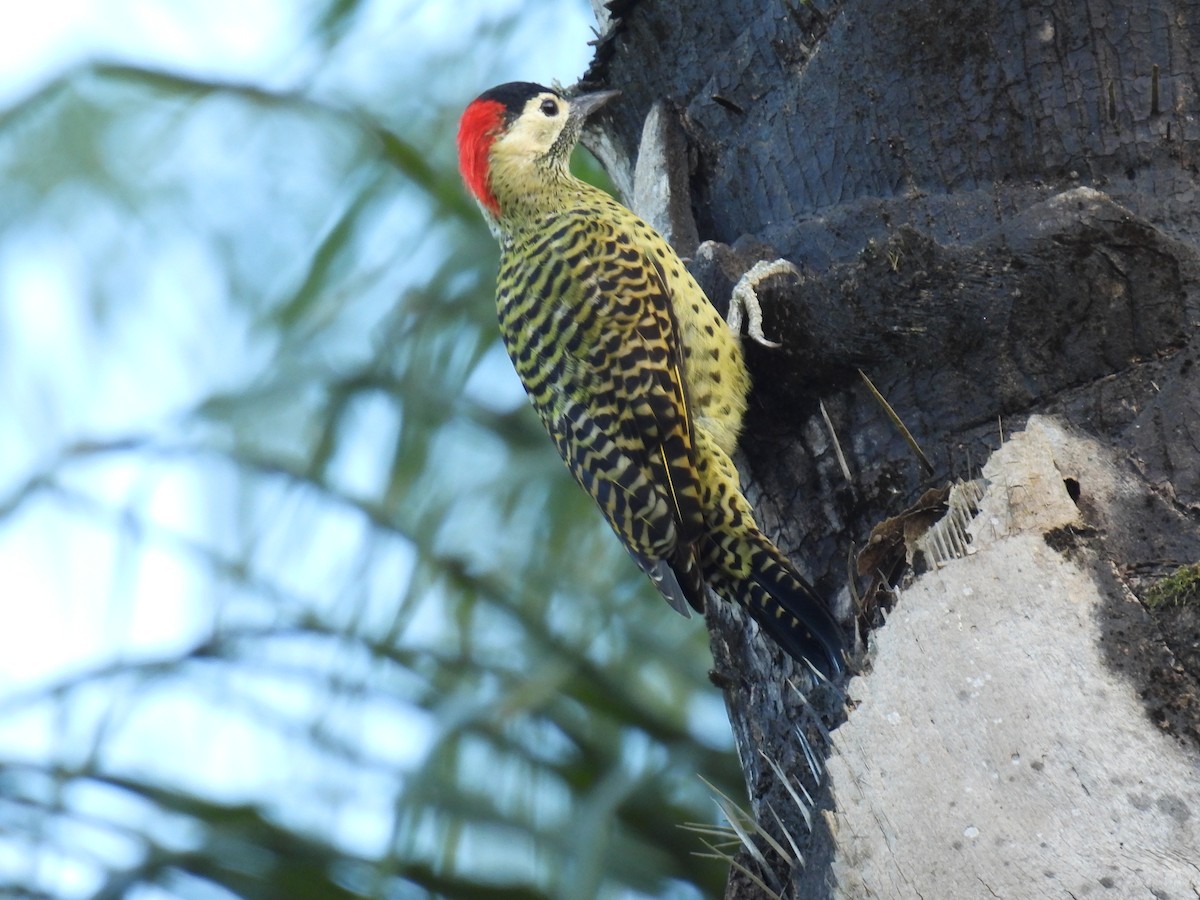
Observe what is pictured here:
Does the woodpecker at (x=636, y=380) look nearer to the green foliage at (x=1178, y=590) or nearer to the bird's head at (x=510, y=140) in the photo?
the bird's head at (x=510, y=140)

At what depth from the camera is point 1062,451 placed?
6.49 ft

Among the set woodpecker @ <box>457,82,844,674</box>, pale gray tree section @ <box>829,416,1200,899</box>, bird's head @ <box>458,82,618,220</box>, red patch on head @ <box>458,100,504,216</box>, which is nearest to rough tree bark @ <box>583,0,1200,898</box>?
pale gray tree section @ <box>829,416,1200,899</box>

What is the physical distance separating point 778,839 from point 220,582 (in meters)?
2.11

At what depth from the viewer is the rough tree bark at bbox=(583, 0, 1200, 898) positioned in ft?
5.49

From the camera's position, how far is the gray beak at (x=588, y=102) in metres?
3.19

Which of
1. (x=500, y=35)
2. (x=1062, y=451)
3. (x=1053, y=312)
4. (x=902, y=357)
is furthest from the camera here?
(x=500, y=35)

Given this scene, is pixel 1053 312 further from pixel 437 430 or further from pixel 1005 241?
pixel 437 430

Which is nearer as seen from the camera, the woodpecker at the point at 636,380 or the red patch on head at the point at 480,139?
the woodpecker at the point at 636,380

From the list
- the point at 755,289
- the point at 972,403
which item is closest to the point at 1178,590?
the point at 972,403

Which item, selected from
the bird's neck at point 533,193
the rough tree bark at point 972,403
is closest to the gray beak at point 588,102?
the rough tree bark at point 972,403

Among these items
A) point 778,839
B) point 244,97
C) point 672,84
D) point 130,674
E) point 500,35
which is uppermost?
point 500,35

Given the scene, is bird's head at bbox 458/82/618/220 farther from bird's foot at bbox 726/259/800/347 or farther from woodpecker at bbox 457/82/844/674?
bird's foot at bbox 726/259/800/347

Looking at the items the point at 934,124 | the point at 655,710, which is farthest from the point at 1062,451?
the point at 655,710

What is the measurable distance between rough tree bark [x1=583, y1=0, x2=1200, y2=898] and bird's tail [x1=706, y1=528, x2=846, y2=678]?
49mm
